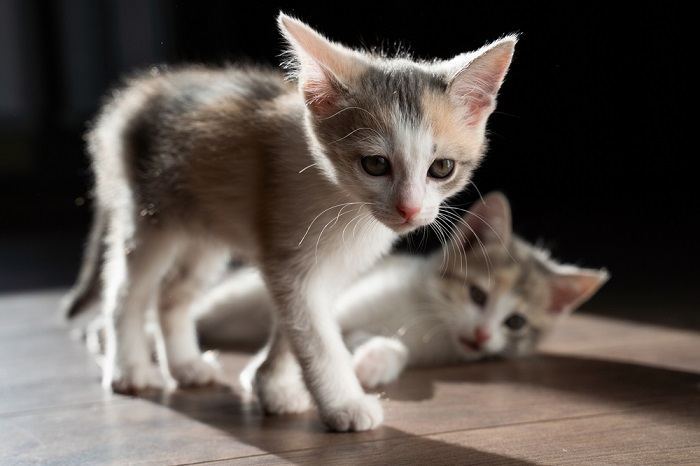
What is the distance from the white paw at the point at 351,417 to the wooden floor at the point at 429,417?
0.02 metres

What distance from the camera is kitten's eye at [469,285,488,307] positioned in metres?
2.21

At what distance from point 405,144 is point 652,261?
2.01 m

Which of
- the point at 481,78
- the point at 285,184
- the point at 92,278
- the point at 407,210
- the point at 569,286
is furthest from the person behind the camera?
the point at 92,278

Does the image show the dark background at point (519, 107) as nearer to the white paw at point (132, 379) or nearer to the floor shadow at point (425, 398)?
the floor shadow at point (425, 398)

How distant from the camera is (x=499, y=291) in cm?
219

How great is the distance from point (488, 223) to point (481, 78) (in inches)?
26.6

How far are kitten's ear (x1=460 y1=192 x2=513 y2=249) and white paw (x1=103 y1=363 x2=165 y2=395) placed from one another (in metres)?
0.79

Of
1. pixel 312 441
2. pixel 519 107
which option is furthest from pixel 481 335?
pixel 519 107

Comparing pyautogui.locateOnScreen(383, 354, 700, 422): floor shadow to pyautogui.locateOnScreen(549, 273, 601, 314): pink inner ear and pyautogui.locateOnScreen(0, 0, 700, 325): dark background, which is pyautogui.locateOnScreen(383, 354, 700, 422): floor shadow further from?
pyautogui.locateOnScreen(0, 0, 700, 325): dark background

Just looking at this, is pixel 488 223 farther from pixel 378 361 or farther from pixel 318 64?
pixel 318 64

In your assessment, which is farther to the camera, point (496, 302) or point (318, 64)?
point (496, 302)

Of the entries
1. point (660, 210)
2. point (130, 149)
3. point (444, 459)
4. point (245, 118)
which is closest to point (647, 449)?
point (444, 459)

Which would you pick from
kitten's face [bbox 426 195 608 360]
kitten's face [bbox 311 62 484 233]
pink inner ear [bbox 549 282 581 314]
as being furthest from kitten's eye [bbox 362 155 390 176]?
pink inner ear [bbox 549 282 581 314]

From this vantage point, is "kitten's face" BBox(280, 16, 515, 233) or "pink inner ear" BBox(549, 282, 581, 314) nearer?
"kitten's face" BBox(280, 16, 515, 233)
